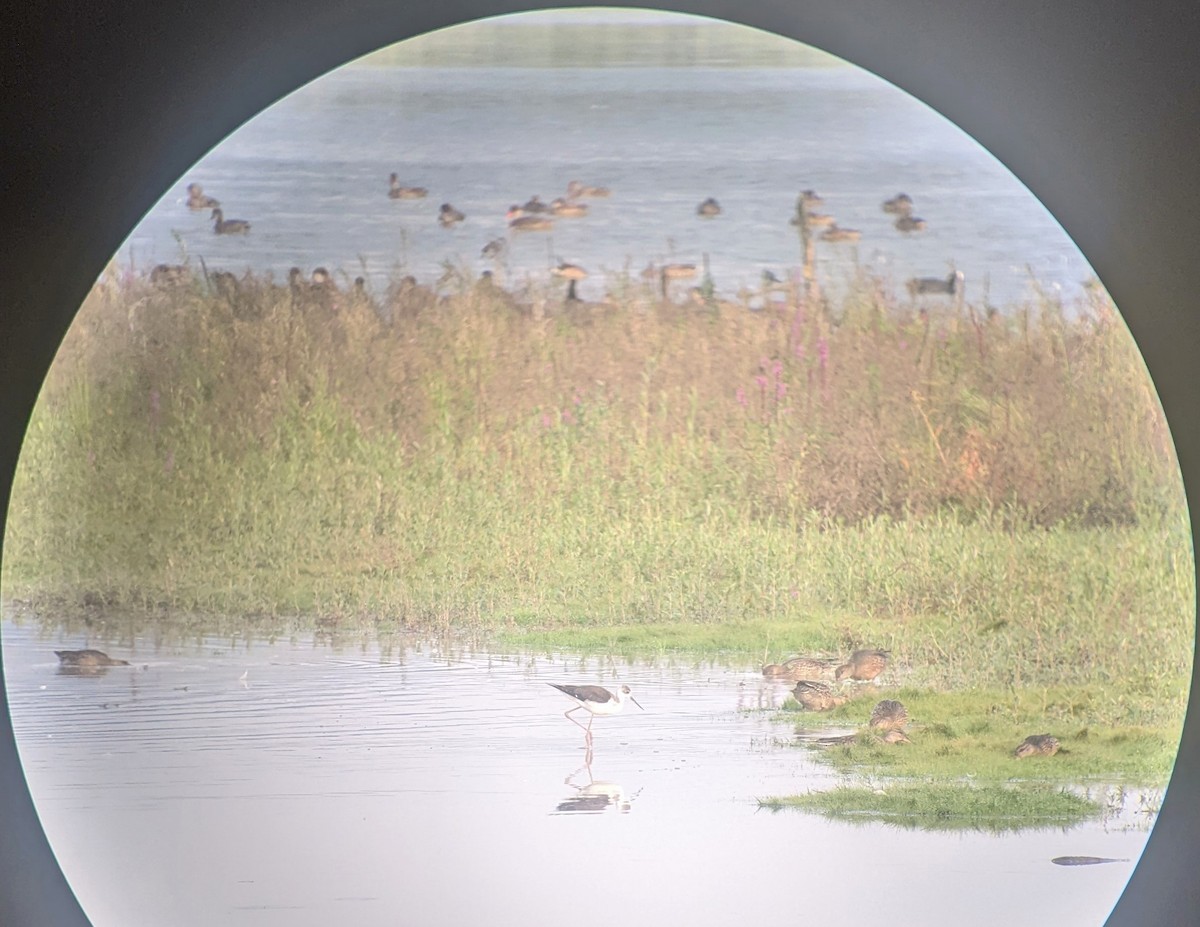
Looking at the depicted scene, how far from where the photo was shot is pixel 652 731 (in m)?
1.99

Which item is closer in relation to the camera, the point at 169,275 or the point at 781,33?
the point at 781,33

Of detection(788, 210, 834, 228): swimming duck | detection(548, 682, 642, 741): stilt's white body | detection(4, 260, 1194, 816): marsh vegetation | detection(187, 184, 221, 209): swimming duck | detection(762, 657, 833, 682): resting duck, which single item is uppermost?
detection(187, 184, 221, 209): swimming duck

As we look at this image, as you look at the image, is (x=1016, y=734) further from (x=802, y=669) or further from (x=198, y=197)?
(x=198, y=197)

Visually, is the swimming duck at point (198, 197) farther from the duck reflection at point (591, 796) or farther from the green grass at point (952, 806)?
the green grass at point (952, 806)

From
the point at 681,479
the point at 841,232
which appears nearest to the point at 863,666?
the point at 681,479

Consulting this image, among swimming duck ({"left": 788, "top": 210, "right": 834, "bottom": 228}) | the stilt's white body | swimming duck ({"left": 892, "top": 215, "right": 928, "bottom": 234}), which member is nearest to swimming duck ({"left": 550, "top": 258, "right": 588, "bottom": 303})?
swimming duck ({"left": 788, "top": 210, "right": 834, "bottom": 228})

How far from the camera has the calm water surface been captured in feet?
6.57

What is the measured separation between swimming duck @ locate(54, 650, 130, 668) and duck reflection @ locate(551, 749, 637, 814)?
819 millimetres

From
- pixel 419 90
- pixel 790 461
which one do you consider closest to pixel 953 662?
pixel 790 461

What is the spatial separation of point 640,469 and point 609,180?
0.51 meters

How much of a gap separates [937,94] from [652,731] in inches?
46.6

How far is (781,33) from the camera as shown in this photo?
1.92m

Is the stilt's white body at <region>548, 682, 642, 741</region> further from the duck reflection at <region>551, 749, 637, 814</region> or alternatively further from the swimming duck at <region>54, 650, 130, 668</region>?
the swimming duck at <region>54, 650, 130, 668</region>

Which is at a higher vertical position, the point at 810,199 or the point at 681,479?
the point at 810,199
